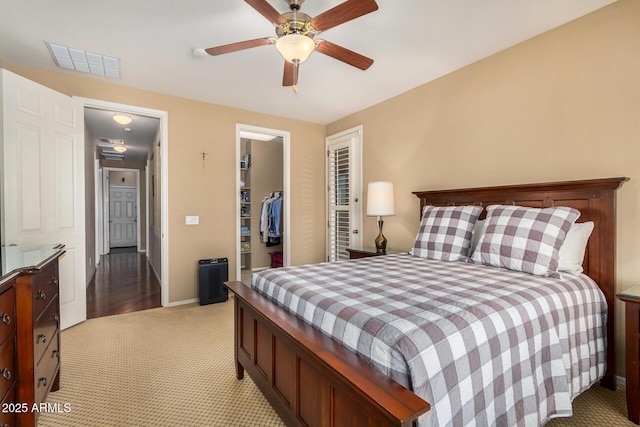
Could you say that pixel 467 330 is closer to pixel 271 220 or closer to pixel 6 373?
pixel 6 373

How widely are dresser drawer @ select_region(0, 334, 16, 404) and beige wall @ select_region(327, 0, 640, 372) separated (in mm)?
3396

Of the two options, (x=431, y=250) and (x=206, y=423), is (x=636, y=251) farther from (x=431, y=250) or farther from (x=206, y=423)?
(x=206, y=423)

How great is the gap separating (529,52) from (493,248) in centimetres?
173

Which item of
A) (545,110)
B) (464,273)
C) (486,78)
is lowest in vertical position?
(464,273)

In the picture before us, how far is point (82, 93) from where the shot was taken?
10.7 ft

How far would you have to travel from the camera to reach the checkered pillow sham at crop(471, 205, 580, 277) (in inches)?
76.9

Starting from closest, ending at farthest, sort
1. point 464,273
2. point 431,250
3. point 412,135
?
point 464,273 < point 431,250 < point 412,135

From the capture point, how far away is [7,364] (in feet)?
4.37

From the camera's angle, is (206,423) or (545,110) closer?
(206,423)

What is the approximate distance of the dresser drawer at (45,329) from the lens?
1.59 meters

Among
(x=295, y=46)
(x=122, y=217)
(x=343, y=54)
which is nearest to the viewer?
(x=295, y=46)

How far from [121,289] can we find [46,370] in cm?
308

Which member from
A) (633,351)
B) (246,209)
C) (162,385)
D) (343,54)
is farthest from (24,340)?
(246,209)

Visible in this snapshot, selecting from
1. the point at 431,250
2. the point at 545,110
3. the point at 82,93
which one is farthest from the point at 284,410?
the point at 82,93
